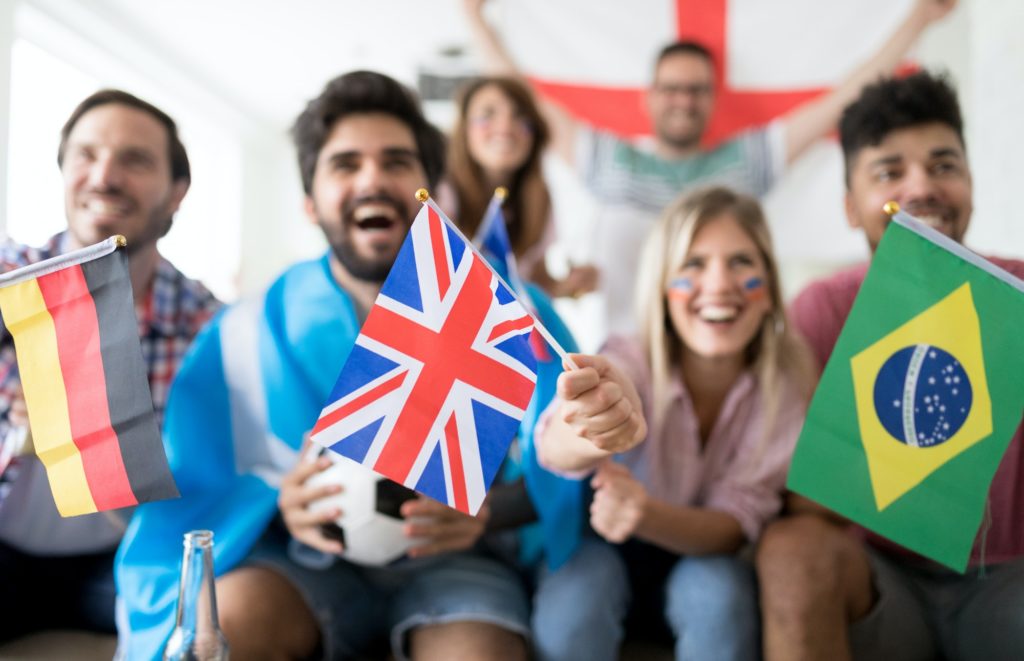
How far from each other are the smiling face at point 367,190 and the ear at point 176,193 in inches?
12.6

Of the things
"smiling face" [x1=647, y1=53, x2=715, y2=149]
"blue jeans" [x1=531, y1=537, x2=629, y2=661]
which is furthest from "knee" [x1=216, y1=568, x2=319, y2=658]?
"smiling face" [x1=647, y1=53, x2=715, y2=149]

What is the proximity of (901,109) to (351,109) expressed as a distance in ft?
3.37

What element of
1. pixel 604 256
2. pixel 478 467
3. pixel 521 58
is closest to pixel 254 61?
pixel 521 58

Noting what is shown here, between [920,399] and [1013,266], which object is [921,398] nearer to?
[920,399]

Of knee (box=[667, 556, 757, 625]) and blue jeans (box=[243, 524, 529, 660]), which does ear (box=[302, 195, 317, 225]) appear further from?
knee (box=[667, 556, 757, 625])

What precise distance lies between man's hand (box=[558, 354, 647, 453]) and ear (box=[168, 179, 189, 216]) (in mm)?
996

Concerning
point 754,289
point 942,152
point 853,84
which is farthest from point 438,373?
point 853,84

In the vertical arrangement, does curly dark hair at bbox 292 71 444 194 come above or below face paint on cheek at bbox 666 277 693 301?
above

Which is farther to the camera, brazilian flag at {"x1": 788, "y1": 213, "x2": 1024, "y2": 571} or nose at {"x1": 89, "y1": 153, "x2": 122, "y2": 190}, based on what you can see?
nose at {"x1": 89, "y1": 153, "x2": 122, "y2": 190}

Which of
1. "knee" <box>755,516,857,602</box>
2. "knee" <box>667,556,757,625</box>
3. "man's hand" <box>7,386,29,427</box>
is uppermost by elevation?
"man's hand" <box>7,386,29,427</box>

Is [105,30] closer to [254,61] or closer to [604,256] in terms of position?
[254,61]

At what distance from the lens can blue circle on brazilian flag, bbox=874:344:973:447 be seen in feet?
3.38

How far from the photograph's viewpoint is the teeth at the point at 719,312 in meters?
1.42

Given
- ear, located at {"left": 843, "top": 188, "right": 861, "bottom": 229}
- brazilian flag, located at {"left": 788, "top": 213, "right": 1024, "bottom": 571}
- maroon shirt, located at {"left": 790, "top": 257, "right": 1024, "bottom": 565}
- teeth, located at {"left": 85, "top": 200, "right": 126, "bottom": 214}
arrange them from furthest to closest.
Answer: ear, located at {"left": 843, "top": 188, "right": 861, "bottom": 229}
teeth, located at {"left": 85, "top": 200, "right": 126, "bottom": 214}
maroon shirt, located at {"left": 790, "top": 257, "right": 1024, "bottom": 565}
brazilian flag, located at {"left": 788, "top": 213, "right": 1024, "bottom": 571}
